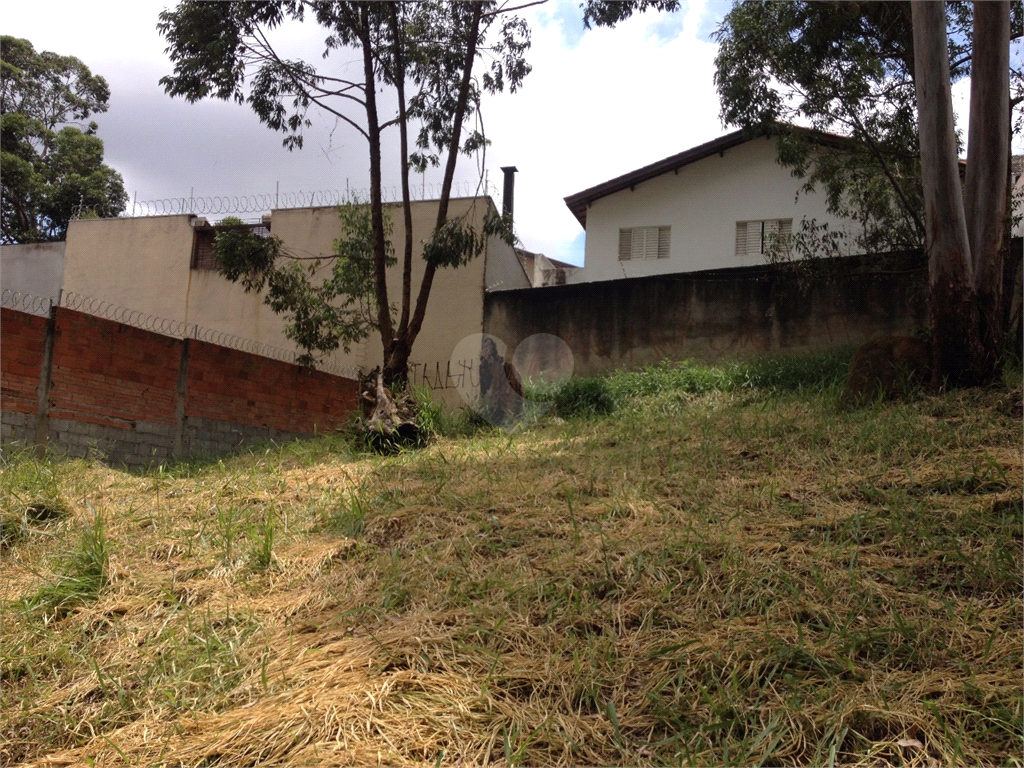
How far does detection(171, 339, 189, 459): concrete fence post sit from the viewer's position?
8148 millimetres

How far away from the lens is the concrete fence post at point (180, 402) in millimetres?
8148

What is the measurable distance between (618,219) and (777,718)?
15380 millimetres

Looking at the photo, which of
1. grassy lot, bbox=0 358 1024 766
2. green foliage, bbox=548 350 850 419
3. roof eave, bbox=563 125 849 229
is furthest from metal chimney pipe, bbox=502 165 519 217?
grassy lot, bbox=0 358 1024 766

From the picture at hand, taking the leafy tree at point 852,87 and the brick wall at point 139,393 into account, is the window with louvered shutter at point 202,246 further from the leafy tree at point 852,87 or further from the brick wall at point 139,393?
the leafy tree at point 852,87

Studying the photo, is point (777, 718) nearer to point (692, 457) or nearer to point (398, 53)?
point (692, 457)

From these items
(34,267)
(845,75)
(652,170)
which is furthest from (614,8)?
(34,267)

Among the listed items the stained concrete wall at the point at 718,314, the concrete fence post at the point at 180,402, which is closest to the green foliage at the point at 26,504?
the concrete fence post at the point at 180,402

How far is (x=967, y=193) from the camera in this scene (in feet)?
21.5

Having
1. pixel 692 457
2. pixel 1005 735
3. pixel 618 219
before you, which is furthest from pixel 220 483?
pixel 618 219

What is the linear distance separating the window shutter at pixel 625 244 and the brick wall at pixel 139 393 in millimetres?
8698

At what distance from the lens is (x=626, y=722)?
2412 mm

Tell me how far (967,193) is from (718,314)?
4.21 m

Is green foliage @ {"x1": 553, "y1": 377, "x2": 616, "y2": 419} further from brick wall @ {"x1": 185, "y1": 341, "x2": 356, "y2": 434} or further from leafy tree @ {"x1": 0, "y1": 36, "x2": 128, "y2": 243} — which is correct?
leafy tree @ {"x1": 0, "y1": 36, "x2": 128, "y2": 243}
